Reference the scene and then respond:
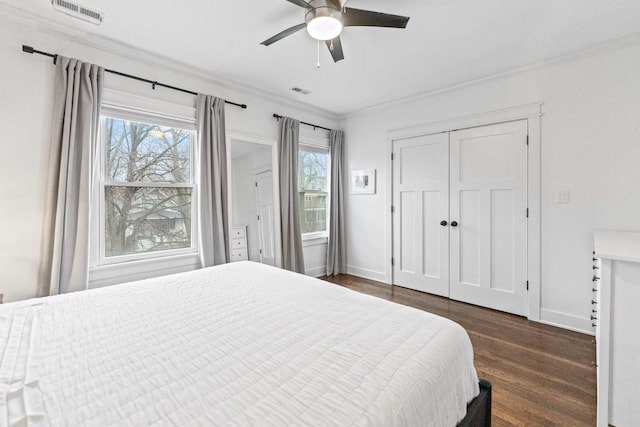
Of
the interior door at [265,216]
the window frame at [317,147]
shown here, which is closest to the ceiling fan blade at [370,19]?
the interior door at [265,216]

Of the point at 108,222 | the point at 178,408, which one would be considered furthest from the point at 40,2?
the point at 178,408

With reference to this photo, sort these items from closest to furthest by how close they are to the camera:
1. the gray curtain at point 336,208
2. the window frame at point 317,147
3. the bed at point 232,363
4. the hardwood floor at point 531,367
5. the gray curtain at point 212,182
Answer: the bed at point 232,363 < the hardwood floor at point 531,367 < the gray curtain at point 212,182 < the window frame at point 317,147 < the gray curtain at point 336,208

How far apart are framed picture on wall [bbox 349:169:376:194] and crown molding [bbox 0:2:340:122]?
1.56 meters

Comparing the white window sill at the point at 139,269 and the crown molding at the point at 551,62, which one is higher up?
the crown molding at the point at 551,62

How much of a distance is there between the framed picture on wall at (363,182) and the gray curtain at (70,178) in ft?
10.5

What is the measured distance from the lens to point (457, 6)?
200cm

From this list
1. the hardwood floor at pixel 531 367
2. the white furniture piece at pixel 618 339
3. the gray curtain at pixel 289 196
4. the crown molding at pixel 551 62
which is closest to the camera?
the white furniture piece at pixel 618 339

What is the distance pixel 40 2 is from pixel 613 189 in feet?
15.3

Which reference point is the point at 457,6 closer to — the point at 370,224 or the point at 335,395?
the point at 335,395

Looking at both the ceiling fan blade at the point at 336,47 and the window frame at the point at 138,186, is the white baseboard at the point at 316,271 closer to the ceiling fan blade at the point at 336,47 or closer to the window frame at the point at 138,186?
the window frame at the point at 138,186

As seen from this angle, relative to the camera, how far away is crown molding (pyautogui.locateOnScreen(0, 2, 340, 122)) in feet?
6.82

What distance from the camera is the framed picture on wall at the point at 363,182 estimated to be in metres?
4.24

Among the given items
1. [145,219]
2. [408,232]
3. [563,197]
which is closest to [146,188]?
[145,219]

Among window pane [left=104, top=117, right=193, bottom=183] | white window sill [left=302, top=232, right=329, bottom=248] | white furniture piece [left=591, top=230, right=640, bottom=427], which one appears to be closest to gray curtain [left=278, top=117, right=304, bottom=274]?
white window sill [left=302, top=232, right=329, bottom=248]
